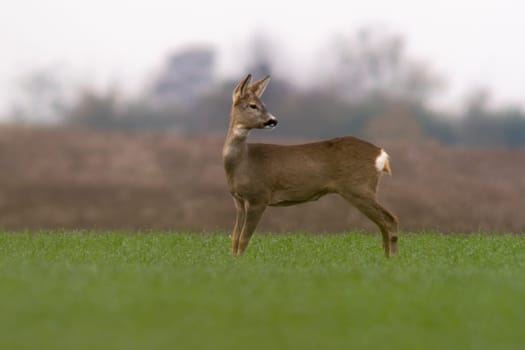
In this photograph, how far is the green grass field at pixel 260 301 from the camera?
616 centimetres

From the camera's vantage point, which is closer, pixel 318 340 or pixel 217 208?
pixel 318 340

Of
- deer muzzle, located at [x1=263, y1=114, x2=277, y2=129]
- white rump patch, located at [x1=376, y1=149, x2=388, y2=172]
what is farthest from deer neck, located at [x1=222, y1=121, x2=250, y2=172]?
white rump patch, located at [x1=376, y1=149, x2=388, y2=172]

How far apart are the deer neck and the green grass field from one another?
117cm

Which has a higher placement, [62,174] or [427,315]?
[427,315]

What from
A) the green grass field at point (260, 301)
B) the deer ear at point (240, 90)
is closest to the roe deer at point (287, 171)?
the deer ear at point (240, 90)

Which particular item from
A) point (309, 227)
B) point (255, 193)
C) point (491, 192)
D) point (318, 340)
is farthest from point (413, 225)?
point (318, 340)

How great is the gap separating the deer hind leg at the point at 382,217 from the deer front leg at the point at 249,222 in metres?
1.18

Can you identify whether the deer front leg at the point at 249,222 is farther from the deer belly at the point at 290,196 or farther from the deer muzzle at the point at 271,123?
the deer muzzle at the point at 271,123

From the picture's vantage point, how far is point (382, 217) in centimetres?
1156

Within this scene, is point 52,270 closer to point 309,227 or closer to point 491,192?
point 309,227

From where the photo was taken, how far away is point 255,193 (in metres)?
11.5

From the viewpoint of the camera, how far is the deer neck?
11633 millimetres

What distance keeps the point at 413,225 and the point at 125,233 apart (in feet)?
16.3

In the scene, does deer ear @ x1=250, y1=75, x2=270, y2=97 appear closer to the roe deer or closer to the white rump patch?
the roe deer
